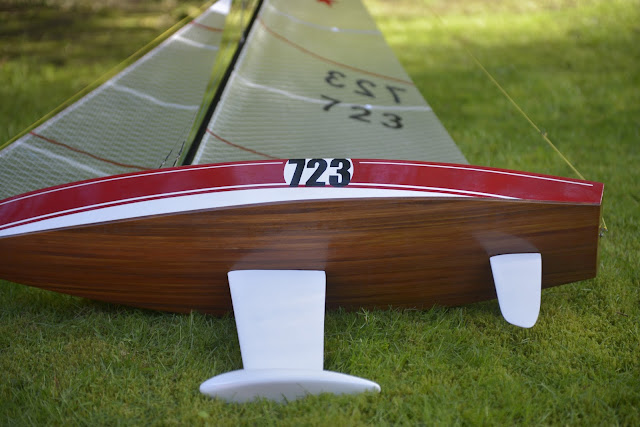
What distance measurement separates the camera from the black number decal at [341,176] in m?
1.84

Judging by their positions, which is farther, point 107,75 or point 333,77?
point 333,77

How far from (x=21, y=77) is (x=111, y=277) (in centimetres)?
373

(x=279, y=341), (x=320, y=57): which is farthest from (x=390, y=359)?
(x=320, y=57)

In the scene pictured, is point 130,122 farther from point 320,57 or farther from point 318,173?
Answer: point 318,173

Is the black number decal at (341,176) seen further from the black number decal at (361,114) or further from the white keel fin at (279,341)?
the black number decal at (361,114)

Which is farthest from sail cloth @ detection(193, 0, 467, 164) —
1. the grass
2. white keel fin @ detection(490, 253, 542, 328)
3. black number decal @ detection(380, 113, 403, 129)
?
white keel fin @ detection(490, 253, 542, 328)

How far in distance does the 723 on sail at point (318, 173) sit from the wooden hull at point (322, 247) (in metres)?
0.05

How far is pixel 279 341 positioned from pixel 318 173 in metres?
0.46

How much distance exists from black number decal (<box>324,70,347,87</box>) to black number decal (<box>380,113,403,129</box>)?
12.5 inches

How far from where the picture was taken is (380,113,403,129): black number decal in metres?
3.11

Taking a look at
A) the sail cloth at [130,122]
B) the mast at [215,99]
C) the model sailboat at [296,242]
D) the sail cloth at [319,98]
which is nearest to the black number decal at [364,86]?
the sail cloth at [319,98]

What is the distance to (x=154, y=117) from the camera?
9.60 feet

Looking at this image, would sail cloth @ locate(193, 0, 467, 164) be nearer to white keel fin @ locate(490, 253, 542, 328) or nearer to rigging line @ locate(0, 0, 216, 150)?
rigging line @ locate(0, 0, 216, 150)

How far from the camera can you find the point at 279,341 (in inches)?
71.7
